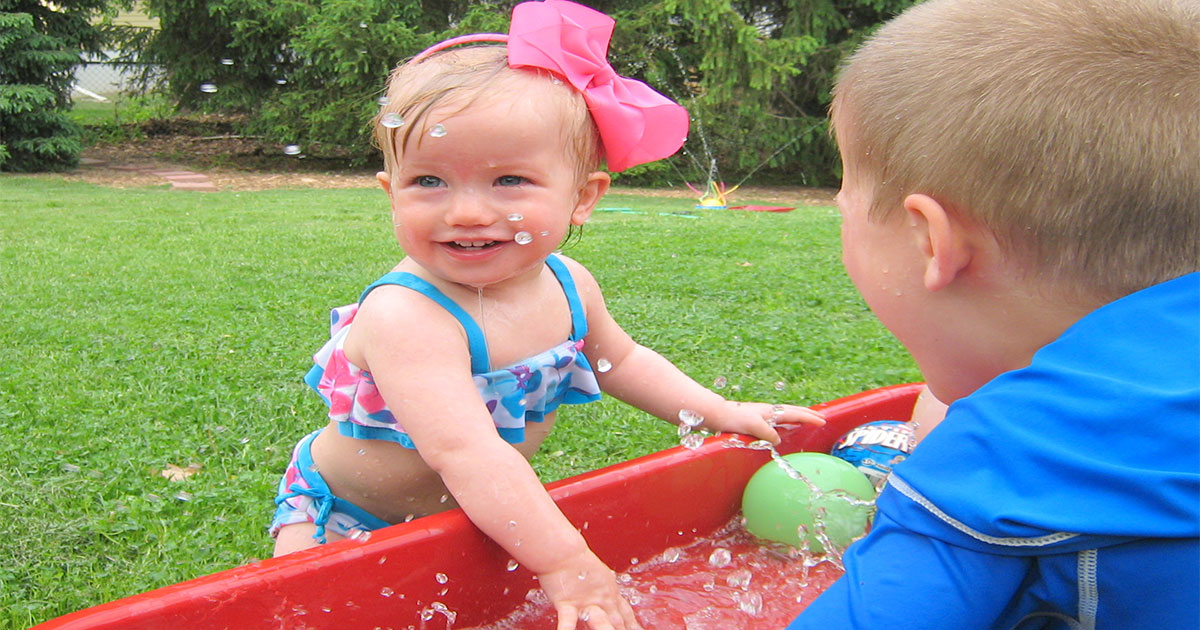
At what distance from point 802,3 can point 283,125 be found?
9.39 metres

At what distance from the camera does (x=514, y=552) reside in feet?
5.65

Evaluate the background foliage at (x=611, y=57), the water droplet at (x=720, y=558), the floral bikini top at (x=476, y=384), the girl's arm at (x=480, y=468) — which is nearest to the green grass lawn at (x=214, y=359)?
the floral bikini top at (x=476, y=384)

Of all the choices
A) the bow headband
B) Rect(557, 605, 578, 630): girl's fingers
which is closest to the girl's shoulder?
the bow headband

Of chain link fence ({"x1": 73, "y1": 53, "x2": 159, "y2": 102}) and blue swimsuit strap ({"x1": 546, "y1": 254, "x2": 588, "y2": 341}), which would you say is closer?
blue swimsuit strap ({"x1": 546, "y1": 254, "x2": 588, "y2": 341})

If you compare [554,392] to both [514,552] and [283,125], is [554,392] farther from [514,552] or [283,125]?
[283,125]

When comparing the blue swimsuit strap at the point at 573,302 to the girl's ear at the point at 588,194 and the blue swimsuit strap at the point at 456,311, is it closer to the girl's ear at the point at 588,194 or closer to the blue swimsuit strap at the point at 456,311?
the girl's ear at the point at 588,194

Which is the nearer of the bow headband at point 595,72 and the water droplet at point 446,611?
the water droplet at point 446,611

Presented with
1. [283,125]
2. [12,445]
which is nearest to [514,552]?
[12,445]

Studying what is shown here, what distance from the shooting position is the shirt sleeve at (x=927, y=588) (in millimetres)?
1059

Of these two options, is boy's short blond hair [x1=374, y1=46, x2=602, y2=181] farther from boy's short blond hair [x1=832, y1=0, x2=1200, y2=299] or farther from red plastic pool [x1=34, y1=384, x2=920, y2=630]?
boy's short blond hair [x1=832, y1=0, x2=1200, y2=299]

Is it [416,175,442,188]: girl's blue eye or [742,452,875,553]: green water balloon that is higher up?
[416,175,442,188]: girl's blue eye

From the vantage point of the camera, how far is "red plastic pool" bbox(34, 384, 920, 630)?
4.91 ft

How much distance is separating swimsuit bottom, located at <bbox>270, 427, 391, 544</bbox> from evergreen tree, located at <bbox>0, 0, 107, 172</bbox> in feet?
47.4

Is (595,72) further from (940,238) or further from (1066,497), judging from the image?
(1066,497)
